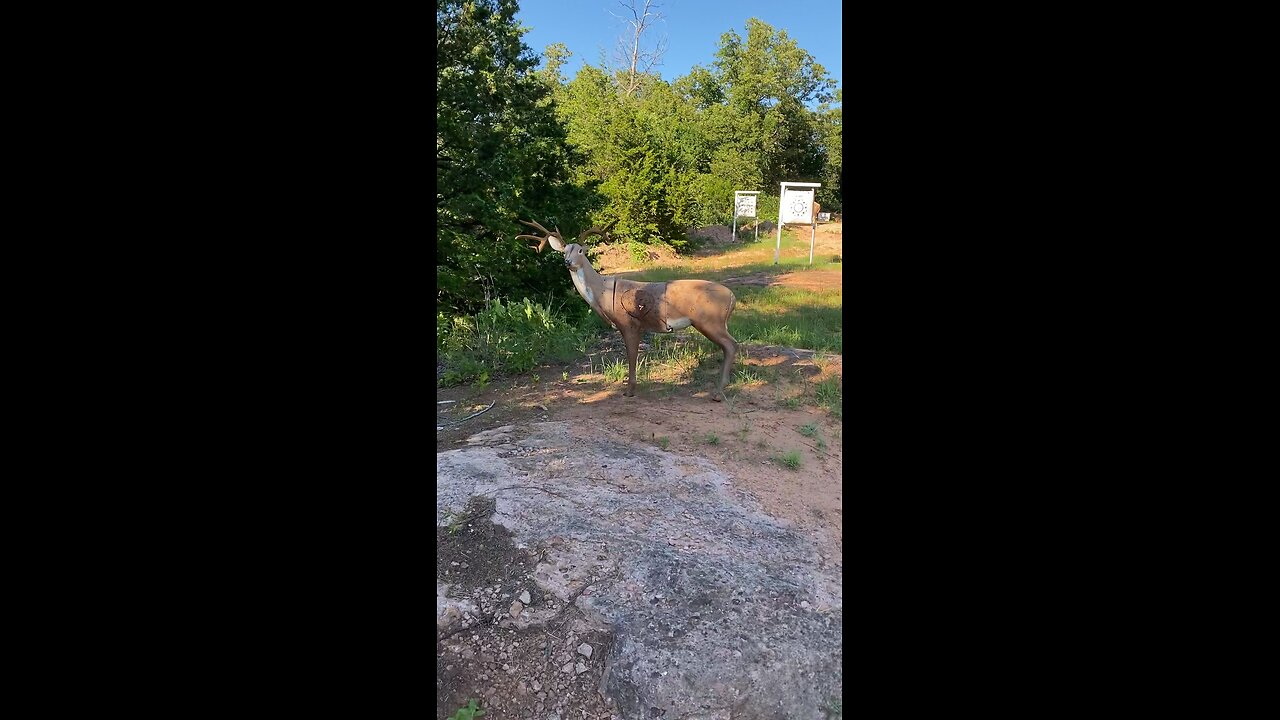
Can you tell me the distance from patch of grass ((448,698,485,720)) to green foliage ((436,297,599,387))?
401cm

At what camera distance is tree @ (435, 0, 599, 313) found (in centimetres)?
541

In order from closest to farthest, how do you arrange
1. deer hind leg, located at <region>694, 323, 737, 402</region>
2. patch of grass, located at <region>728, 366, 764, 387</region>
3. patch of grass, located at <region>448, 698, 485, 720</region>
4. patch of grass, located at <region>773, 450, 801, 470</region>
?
patch of grass, located at <region>448, 698, 485, 720</region> → patch of grass, located at <region>773, 450, 801, 470</region> → deer hind leg, located at <region>694, 323, 737, 402</region> → patch of grass, located at <region>728, 366, 764, 387</region>

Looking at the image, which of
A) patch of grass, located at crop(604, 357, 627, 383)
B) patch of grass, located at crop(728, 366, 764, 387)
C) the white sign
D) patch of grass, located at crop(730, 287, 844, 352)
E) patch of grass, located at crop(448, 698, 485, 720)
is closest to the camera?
patch of grass, located at crop(448, 698, 485, 720)

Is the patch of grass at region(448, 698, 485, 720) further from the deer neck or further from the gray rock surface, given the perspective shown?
the deer neck

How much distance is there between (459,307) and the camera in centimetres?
697

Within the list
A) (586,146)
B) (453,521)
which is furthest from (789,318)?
(586,146)

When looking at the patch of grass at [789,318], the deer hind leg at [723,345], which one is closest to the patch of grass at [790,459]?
the deer hind leg at [723,345]

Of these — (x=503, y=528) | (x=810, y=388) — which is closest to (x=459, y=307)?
(x=810, y=388)

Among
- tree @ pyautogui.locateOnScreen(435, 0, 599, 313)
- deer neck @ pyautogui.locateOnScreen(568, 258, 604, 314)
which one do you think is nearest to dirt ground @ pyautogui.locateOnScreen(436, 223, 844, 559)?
deer neck @ pyautogui.locateOnScreen(568, 258, 604, 314)

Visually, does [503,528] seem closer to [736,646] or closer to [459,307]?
[736,646]

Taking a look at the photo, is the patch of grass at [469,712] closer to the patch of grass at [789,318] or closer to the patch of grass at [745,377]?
the patch of grass at [745,377]

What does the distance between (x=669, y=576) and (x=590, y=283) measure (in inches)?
118

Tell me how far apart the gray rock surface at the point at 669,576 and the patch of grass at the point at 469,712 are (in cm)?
31

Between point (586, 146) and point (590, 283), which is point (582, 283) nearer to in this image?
point (590, 283)
